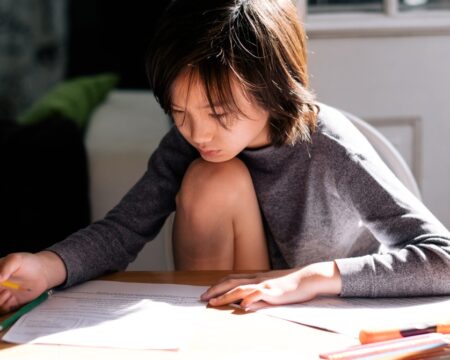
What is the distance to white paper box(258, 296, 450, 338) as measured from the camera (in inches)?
36.8

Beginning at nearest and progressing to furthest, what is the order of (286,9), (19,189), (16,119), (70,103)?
(286,9) < (19,189) < (70,103) < (16,119)

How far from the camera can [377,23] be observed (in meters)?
1.80

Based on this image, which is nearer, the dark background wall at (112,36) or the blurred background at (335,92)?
the blurred background at (335,92)

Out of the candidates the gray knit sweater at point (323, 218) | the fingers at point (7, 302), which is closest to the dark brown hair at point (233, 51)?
the gray knit sweater at point (323, 218)

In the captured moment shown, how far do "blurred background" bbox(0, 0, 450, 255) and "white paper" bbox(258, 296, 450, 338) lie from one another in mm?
853

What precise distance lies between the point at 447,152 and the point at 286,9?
2.63 feet

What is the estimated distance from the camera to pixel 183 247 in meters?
1.30

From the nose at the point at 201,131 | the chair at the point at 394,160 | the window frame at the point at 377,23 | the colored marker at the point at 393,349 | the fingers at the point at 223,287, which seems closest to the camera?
the colored marker at the point at 393,349

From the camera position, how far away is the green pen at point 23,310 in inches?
38.7

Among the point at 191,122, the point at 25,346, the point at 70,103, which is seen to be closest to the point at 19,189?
the point at 70,103

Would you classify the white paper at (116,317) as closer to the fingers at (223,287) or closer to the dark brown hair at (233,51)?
the fingers at (223,287)

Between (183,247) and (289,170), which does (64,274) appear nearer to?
(183,247)

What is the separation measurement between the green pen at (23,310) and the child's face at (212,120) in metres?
0.30

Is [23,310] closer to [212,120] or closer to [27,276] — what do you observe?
[27,276]
